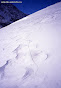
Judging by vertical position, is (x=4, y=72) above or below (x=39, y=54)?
below

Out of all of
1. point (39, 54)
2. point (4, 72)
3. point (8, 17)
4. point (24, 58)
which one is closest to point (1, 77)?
point (4, 72)

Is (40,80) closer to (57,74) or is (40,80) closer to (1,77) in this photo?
(57,74)

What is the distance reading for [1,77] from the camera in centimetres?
64

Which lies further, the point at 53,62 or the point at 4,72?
the point at 4,72

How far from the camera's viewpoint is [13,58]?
0.80 m

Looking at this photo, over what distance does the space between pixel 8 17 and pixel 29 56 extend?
27.7 ft

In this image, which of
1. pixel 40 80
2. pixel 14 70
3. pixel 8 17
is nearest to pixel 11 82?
pixel 14 70

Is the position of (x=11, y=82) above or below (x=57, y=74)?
below

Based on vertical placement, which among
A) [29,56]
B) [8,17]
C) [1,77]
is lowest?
[8,17]

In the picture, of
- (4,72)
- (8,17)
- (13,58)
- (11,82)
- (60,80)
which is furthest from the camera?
(8,17)

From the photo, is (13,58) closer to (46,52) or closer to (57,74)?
(46,52)

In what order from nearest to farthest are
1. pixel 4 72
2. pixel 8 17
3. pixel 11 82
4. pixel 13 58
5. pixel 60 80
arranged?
pixel 60 80
pixel 11 82
pixel 4 72
pixel 13 58
pixel 8 17

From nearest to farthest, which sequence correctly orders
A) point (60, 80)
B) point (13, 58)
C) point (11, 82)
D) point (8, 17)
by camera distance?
point (60, 80)
point (11, 82)
point (13, 58)
point (8, 17)

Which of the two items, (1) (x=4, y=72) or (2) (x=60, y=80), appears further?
(1) (x=4, y=72)
